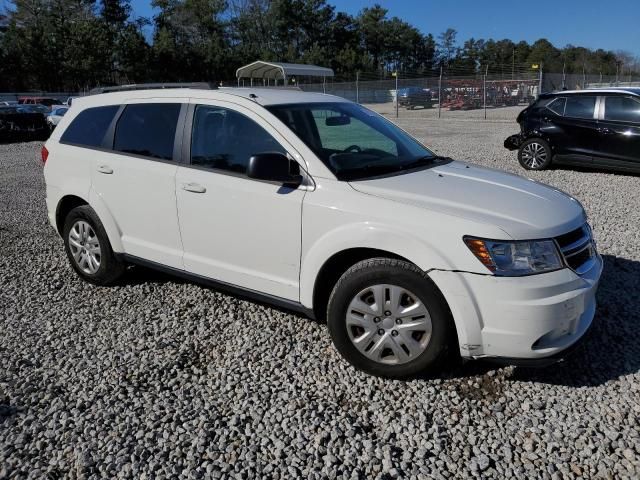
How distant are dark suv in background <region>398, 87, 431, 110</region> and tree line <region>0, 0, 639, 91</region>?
3.73m

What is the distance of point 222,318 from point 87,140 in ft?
6.84

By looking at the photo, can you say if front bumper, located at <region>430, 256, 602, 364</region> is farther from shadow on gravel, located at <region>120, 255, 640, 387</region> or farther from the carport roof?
the carport roof

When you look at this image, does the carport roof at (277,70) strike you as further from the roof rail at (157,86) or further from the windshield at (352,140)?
the windshield at (352,140)

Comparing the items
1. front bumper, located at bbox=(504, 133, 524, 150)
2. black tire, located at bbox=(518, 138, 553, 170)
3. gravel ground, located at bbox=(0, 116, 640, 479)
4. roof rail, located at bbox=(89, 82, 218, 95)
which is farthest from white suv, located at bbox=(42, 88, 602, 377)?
front bumper, located at bbox=(504, 133, 524, 150)

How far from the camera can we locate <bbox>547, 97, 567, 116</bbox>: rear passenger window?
10477mm

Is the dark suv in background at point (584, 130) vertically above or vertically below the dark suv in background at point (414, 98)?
below

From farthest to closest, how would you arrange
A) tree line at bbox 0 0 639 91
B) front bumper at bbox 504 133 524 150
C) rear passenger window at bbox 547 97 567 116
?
tree line at bbox 0 0 639 91, front bumper at bbox 504 133 524 150, rear passenger window at bbox 547 97 567 116

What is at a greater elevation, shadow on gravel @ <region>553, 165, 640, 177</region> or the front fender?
the front fender

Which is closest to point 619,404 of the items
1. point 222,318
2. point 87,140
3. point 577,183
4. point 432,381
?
point 432,381

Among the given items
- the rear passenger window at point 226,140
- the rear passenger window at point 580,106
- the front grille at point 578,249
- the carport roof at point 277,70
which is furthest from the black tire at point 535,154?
the carport roof at point 277,70

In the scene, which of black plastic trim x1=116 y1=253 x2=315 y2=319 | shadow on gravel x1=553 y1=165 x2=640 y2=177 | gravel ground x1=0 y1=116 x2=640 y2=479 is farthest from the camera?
shadow on gravel x1=553 y1=165 x2=640 y2=177

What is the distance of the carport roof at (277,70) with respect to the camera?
105ft

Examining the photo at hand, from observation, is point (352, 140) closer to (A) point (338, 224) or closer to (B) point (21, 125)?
(A) point (338, 224)

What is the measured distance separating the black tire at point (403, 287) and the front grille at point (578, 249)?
769 millimetres
